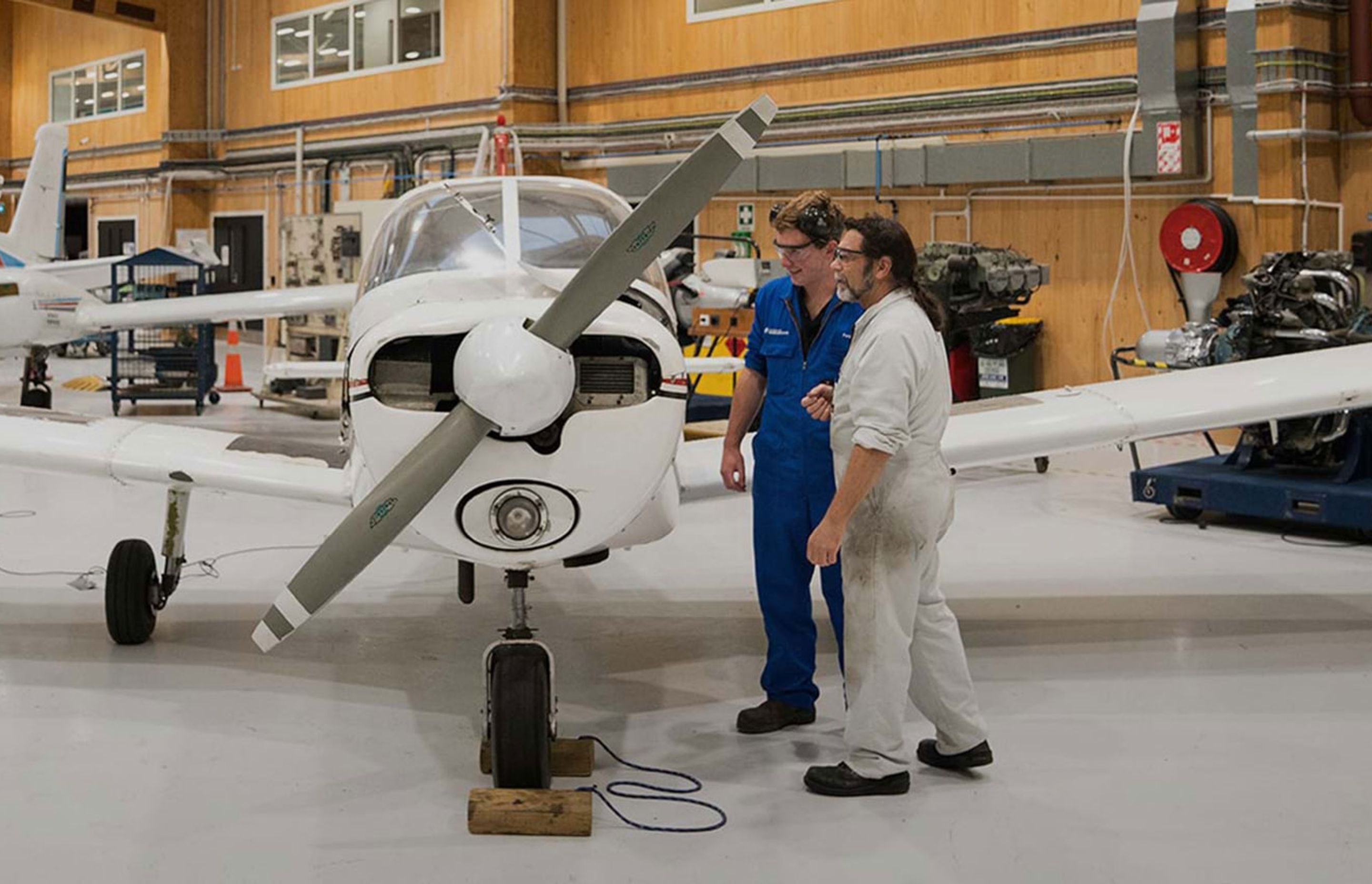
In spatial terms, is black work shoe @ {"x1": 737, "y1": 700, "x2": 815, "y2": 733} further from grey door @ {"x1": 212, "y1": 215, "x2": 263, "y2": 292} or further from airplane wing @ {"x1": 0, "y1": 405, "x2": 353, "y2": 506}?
grey door @ {"x1": 212, "y1": 215, "x2": 263, "y2": 292}

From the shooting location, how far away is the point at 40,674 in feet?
17.6

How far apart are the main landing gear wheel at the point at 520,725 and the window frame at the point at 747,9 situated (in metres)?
12.7

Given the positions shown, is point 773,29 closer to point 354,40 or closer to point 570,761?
point 354,40

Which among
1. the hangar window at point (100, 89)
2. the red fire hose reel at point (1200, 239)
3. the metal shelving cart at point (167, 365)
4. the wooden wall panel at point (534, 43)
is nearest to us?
the red fire hose reel at point (1200, 239)

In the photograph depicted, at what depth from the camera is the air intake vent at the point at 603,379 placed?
13.0 ft

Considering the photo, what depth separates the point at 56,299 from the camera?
47.2ft

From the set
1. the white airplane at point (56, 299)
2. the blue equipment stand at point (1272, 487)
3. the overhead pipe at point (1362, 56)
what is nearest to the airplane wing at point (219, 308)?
the white airplane at point (56, 299)

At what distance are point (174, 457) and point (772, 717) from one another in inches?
99.3

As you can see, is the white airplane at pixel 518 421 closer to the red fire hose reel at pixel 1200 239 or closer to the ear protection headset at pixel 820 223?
the ear protection headset at pixel 820 223

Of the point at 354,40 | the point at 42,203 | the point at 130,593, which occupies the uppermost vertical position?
the point at 354,40

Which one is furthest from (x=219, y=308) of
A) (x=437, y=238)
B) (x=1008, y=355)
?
(x=437, y=238)

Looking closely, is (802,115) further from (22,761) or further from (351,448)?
(22,761)

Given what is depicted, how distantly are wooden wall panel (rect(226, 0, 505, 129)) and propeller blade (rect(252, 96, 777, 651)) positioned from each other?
16.0 meters

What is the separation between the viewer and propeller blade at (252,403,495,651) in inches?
148
